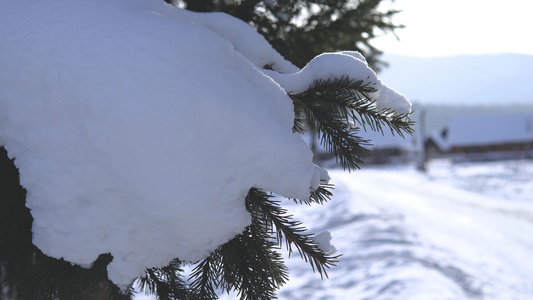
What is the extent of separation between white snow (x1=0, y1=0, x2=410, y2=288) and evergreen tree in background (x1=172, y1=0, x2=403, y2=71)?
1184 mm

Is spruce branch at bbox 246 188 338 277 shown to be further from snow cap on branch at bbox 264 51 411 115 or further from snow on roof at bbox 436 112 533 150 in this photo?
snow on roof at bbox 436 112 533 150

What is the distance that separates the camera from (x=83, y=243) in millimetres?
1335

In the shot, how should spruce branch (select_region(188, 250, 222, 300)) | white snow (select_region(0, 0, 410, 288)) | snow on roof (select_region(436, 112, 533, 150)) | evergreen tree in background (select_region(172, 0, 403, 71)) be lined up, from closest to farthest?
1. white snow (select_region(0, 0, 410, 288))
2. spruce branch (select_region(188, 250, 222, 300))
3. evergreen tree in background (select_region(172, 0, 403, 71))
4. snow on roof (select_region(436, 112, 533, 150))

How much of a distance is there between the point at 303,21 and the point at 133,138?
190 cm

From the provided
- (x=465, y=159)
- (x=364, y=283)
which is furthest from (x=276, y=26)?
(x=465, y=159)

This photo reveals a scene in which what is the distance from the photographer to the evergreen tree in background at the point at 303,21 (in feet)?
8.42

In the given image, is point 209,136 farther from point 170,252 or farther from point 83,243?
point 83,243

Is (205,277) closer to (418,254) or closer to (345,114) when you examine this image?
(345,114)

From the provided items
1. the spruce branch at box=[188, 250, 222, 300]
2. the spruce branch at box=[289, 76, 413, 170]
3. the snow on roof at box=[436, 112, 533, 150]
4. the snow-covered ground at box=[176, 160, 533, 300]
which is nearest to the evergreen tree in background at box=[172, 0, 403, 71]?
the spruce branch at box=[289, 76, 413, 170]

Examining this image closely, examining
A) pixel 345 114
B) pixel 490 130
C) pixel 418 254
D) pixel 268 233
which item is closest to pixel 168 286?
pixel 268 233

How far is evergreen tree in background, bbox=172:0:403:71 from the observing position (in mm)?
2566

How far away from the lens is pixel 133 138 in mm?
1253

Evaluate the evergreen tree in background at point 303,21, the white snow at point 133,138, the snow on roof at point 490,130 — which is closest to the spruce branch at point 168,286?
the white snow at point 133,138

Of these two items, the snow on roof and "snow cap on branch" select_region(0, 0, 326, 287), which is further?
the snow on roof
